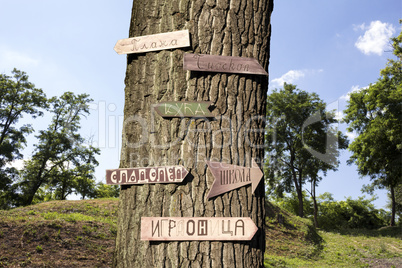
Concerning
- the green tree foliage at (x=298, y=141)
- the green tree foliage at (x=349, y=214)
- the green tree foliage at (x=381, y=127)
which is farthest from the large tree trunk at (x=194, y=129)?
the green tree foliage at (x=349, y=214)

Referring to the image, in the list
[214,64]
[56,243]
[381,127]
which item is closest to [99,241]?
[56,243]

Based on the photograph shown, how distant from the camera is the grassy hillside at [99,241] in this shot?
25.9 feet

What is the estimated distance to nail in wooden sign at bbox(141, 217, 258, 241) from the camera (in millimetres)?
2342

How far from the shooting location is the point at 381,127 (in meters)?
25.0

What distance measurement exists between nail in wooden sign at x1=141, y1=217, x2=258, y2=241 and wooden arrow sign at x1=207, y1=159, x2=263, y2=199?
0.64 feet

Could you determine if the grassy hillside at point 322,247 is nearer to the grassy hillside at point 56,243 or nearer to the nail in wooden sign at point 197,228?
the grassy hillside at point 56,243

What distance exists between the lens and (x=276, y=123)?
32250 millimetres

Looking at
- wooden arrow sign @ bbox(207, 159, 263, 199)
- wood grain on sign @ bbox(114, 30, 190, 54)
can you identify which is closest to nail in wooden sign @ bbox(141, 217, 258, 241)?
wooden arrow sign @ bbox(207, 159, 263, 199)

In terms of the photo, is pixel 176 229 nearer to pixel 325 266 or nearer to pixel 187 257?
pixel 187 257

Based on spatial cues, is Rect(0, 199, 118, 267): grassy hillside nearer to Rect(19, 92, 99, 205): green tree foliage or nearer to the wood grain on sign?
the wood grain on sign

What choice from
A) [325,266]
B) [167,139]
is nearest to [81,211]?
[325,266]

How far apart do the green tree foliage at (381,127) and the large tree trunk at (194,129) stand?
24.6 m

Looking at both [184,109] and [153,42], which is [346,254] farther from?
[153,42]

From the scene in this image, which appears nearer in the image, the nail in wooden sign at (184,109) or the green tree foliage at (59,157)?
the nail in wooden sign at (184,109)
